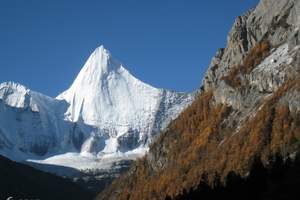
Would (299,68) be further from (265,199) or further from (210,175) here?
(265,199)

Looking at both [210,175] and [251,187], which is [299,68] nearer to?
[210,175]

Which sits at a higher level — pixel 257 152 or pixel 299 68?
pixel 299 68

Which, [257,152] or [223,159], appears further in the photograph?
[223,159]

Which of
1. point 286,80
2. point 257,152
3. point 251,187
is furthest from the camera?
point 286,80

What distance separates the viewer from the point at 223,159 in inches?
7594

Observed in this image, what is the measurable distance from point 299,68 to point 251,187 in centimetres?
8337

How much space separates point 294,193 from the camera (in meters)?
99.5

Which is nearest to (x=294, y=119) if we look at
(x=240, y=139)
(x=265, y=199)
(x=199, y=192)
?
(x=240, y=139)

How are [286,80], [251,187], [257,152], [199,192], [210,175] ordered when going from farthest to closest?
[286,80] → [210,175] → [257,152] → [199,192] → [251,187]

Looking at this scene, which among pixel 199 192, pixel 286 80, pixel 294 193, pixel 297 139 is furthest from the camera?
pixel 286 80

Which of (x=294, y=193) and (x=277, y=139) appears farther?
(x=277, y=139)

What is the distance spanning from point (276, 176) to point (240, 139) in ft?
246

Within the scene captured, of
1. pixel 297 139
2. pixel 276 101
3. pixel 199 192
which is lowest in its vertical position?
pixel 199 192

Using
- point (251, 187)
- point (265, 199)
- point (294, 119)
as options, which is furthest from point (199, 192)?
point (294, 119)
